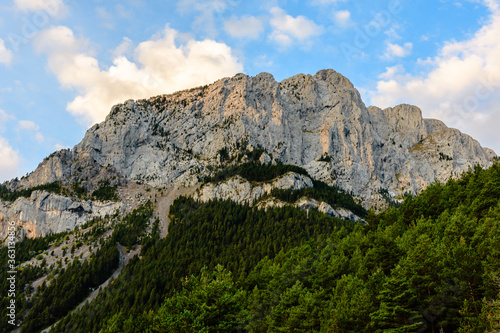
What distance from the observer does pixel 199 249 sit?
146500 millimetres

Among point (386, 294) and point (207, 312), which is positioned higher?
point (386, 294)

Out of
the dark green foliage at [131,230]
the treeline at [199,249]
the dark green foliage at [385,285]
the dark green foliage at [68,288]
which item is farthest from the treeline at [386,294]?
the dark green foliage at [131,230]

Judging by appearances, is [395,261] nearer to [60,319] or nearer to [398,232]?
[398,232]

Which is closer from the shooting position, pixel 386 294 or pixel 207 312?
pixel 386 294

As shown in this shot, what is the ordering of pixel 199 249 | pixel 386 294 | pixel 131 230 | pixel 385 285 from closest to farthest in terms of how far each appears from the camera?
pixel 386 294 → pixel 385 285 → pixel 199 249 → pixel 131 230

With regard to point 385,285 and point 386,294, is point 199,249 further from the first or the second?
point 386,294

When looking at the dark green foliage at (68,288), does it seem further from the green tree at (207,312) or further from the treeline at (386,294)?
the green tree at (207,312)

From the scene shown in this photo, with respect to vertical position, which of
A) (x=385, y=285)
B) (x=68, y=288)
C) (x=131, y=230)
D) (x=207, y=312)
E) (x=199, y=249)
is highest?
(x=131, y=230)

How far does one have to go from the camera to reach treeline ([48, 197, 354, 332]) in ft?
381

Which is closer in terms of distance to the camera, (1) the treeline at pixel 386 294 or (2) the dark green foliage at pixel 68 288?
(1) the treeline at pixel 386 294

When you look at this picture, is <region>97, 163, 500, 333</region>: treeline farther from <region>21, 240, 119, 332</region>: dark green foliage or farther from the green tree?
<region>21, 240, 119, 332</region>: dark green foliage

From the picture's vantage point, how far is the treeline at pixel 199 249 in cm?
11606

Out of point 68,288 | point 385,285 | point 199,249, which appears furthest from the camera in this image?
point 199,249

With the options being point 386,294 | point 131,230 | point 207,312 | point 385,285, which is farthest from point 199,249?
point 386,294
